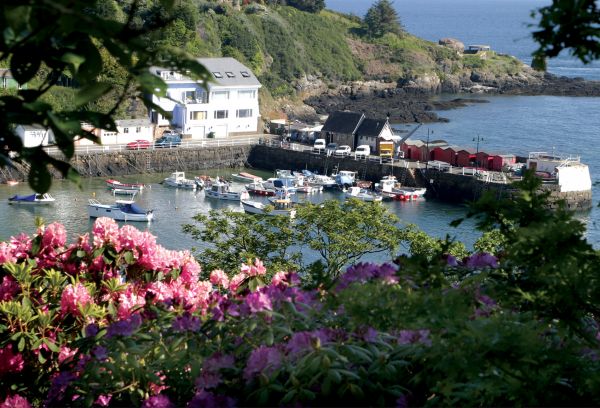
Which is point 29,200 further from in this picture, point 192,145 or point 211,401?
point 211,401

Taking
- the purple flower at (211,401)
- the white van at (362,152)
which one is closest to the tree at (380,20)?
the white van at (362,152)

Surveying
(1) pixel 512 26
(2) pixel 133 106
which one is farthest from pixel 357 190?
(1) pixel 512 26

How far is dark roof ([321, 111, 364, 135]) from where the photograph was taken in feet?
129

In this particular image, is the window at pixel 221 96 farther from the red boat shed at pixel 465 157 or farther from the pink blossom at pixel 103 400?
the pink blossom at pixel 103 400

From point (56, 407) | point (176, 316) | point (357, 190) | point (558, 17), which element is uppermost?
point (558, 17)

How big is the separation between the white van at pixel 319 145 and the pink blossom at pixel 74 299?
33858 millimetres

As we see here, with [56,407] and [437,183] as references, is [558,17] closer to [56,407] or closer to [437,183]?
[56,407]

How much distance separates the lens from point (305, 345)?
3.05m

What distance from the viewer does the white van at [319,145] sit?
38.2 meters

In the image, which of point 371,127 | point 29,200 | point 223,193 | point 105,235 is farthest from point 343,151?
point 105,235

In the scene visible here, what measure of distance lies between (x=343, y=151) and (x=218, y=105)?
604 centimetres

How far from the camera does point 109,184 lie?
32000mm

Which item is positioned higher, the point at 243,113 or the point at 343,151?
the point at 243,113

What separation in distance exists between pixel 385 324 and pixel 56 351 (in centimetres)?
160
